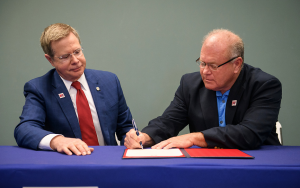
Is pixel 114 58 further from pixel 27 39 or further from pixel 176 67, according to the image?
pixel 27 39

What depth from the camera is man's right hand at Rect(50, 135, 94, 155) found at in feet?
4.03

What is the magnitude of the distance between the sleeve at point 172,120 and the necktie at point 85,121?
479 mm

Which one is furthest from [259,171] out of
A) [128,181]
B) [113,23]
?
[113,23]

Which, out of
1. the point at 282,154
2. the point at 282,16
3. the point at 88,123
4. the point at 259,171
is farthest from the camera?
the point at 282,16

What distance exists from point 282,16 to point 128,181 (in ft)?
10.3

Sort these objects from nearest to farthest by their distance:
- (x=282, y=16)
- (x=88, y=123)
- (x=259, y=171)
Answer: (x=259, y=171), (x=88, y=123), (x=282, y=16)

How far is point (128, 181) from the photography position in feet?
3.17

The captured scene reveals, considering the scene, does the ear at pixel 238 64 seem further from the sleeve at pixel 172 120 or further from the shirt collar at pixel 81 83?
the shirt collar at pixel 81 83

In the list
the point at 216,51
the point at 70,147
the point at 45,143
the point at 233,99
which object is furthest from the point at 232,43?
the point at 45,143

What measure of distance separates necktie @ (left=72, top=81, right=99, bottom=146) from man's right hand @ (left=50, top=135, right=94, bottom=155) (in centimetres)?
47

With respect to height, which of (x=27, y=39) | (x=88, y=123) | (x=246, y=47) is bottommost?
(x=88, y=123)

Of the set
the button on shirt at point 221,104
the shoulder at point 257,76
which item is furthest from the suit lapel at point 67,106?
the shoulder at point 257,76

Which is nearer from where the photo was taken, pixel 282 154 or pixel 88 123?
pixel 282 154

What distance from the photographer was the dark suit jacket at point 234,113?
1448 mm
